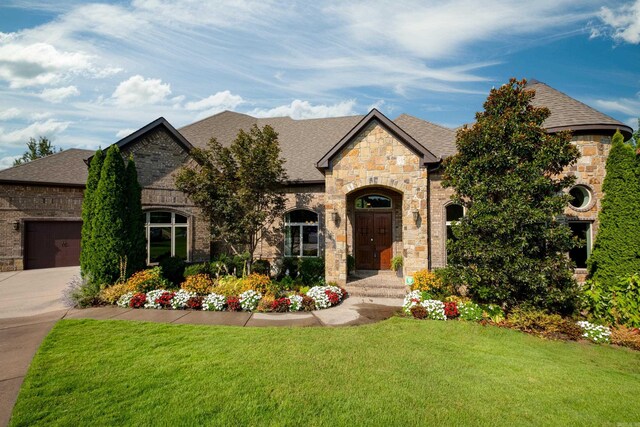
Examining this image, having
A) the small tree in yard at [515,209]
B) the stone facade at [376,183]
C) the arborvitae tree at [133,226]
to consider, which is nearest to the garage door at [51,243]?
the arborvitae tree at [133,226]

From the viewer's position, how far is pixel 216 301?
831 centimetres

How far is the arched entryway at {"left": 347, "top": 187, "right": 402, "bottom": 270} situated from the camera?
1306 cm

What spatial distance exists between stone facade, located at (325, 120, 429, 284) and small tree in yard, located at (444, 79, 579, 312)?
229 centimetres

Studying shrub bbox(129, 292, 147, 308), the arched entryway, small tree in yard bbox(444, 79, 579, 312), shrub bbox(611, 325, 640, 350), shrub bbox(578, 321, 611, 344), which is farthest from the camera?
the arched entryway

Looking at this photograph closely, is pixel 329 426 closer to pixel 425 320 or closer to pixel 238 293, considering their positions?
pixel 425 320

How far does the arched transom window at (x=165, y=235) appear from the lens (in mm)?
12523

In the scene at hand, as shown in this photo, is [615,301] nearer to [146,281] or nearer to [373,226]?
[373,226]

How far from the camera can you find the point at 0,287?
33.9 ft

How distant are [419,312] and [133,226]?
972cm

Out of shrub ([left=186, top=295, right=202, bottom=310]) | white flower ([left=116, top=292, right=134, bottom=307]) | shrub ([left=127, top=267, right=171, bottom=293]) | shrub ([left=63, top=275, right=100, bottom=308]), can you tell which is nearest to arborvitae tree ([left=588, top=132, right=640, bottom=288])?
shrub ([left=186, top=295, right=202, bottom=310])

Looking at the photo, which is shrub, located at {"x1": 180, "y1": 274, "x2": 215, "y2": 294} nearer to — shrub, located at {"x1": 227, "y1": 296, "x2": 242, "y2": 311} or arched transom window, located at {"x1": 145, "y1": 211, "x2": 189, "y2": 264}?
shrub, located at {"x1": 227, "y1": 296, "x2": 242, "y2": 311}

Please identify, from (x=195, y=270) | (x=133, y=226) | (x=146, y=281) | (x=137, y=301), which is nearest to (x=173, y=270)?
(x=195, y=270)

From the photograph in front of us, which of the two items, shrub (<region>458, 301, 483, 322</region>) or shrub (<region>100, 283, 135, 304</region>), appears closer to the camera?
shrub (<region>458, 301, 483, 322</region>)

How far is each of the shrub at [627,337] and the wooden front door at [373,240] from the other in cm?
754
